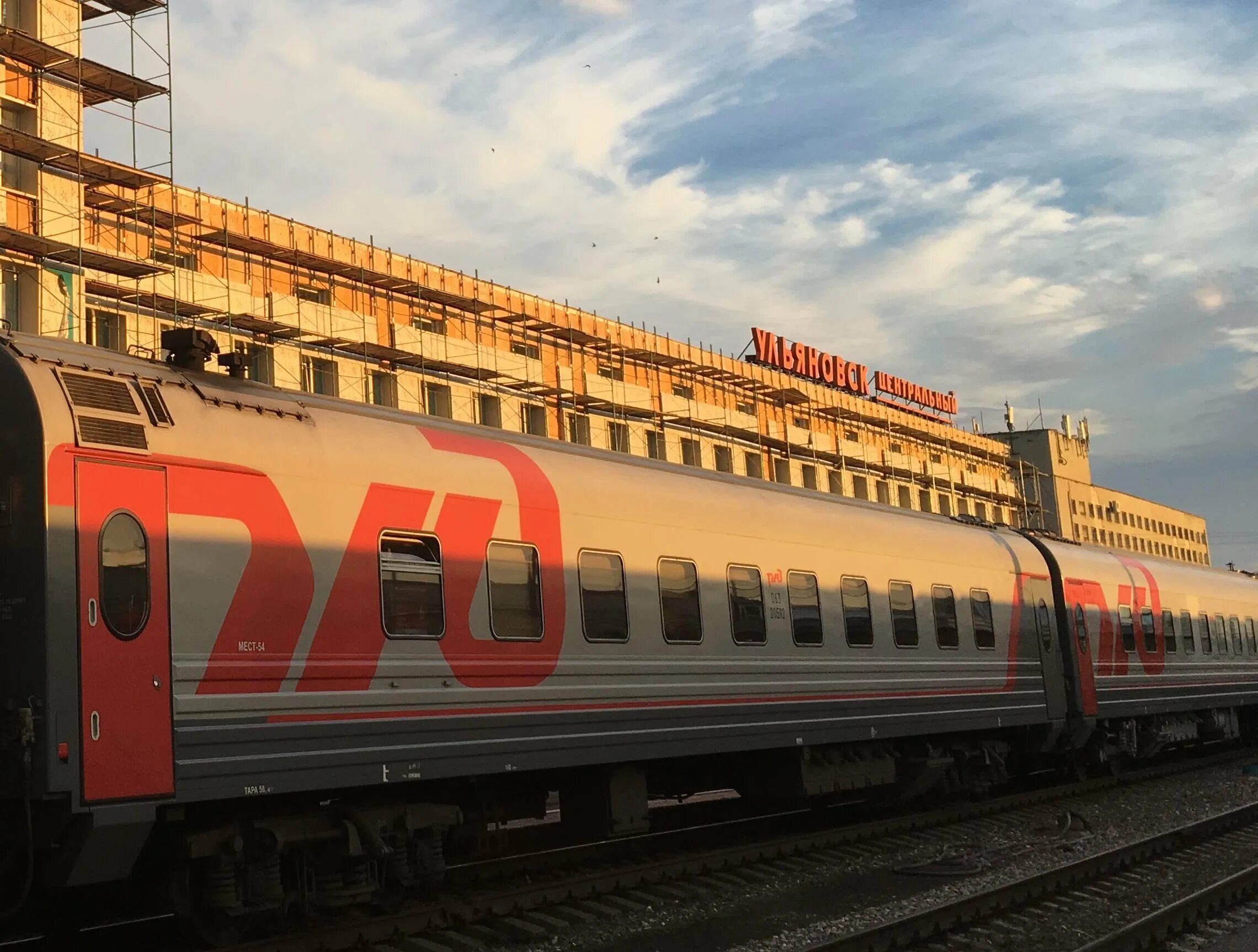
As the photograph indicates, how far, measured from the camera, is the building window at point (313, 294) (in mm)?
43781

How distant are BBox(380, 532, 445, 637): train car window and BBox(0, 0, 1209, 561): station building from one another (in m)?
1.94

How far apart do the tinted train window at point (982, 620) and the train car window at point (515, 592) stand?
345 inches

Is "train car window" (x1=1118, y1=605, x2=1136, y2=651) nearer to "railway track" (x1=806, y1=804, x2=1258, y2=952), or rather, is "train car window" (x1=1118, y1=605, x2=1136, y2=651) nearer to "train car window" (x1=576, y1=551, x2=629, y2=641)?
"railway track" (x1=806, y1=804, x2=1258, y2=952)

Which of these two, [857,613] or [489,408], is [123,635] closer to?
[857,613]

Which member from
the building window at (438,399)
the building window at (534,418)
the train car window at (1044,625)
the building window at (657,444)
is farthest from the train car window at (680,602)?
the building window at (657,444)

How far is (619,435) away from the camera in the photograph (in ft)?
187

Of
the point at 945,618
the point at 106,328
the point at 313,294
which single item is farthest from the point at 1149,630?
the point at 313,294

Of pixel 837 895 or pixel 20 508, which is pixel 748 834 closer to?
pixel 837 895

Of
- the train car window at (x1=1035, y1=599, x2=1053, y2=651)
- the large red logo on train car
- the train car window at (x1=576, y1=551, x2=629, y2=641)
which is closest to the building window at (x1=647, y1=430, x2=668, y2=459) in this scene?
the train car window at (x1=1035, y1=599, x2=1053, y2=651)

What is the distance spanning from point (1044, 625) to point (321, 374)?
96.0ft

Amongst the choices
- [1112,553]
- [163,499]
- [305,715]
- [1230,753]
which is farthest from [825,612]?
[1230,753]

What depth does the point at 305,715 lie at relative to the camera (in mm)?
9266

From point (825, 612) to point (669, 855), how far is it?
3.26 m

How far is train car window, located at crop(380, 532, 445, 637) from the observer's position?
32.9 feet
